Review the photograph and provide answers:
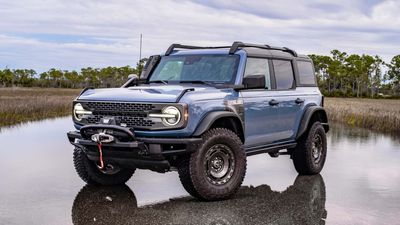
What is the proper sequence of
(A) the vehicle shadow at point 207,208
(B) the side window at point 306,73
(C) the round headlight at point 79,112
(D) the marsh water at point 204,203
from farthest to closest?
(B) the side window at point 306,73 < (C) the round headlight at point 79,112 < (D) the marsh water at point 204,203 < (A) the vehicle shadow at point 207,208

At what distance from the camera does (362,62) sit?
11656cm

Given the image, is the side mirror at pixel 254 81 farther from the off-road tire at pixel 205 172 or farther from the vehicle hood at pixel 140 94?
the off-road tire at pixel 205 172

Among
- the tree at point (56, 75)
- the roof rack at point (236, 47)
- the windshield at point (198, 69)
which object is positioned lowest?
the tree at point (56, 75)

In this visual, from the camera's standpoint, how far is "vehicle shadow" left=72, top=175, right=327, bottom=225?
20.9 ft

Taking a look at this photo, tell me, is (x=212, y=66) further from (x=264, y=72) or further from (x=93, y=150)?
(x=93, y=150)

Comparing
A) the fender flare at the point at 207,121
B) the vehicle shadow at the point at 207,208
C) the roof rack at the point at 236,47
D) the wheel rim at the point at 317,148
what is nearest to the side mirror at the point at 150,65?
the roof rack at the point at 236,47

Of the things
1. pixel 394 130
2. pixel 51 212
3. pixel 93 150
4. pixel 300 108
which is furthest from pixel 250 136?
pixel 394 130

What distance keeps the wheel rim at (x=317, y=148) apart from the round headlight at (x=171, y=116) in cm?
372

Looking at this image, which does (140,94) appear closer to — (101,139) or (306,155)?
(101,139)

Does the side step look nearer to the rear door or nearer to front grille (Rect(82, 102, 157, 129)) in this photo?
the rear door

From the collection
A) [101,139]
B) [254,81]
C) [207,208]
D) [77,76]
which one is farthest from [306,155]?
[77,76]

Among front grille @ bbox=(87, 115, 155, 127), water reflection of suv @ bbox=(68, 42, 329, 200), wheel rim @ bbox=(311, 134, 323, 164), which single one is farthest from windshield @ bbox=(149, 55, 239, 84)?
wheel rim @ bbox=(311, 134, 323, 164)

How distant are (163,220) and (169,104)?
1472 mm

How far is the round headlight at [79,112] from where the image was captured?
25.9 feet
